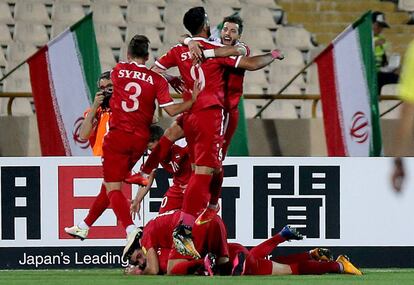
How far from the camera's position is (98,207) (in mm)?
10695

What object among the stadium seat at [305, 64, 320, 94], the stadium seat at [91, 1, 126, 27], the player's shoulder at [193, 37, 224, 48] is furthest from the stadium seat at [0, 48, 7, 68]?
the player's shoulder at [193, 37, 224, 48]

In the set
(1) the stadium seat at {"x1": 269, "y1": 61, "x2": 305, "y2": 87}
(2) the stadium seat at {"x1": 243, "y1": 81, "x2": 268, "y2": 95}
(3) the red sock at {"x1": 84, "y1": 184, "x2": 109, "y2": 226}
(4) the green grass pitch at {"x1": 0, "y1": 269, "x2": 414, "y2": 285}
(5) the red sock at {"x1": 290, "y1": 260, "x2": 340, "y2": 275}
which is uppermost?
(1) the stadium seat at {"x1": 269, "y1": 61, "x2": 305, "y2": 87}

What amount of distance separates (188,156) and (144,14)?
6210 mm

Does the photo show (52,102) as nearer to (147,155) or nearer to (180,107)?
(147,155)

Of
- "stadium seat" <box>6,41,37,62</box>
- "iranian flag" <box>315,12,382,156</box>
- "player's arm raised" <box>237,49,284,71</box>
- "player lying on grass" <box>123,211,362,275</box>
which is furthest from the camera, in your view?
"stadium seat" <box>6,41,37,62</box>

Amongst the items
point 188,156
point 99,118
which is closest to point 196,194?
point 188,156

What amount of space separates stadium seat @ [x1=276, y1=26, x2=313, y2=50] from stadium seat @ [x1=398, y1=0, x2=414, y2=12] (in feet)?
4.47

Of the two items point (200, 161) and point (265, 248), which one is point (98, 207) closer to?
point (200, 161)

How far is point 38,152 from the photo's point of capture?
1388 centimetres

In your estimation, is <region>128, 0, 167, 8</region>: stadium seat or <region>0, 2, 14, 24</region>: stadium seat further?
<region>128, 0, 167, 8</region>: stadium seat

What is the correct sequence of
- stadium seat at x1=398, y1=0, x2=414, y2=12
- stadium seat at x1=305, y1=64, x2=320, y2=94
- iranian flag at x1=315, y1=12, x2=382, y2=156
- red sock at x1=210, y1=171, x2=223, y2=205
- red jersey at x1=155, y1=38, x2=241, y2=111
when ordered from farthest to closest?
stadium seat at x1=398, y1=0, x2=414, y2=12 < stadium seat at x1=305, y1=64, x2=320, y2=94 < iranian flag at x1=315, y1=12, x2=382, y2=156 < red sock at x1=210, y1=171, x2=223, y2=205 < red jersey at x1=155, y1=38, x2=241, y2=111

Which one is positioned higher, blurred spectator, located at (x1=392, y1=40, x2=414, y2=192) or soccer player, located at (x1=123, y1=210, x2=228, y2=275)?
blurred spectator, located at (x1=392, y1=40, x2=414, y2=192)

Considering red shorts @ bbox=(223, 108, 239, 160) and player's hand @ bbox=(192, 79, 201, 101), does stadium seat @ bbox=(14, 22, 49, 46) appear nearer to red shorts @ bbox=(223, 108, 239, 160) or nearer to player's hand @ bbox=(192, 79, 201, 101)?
red shorts @ bbox=(223, 108, 239, 160)

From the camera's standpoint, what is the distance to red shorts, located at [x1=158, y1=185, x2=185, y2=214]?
33.9 feet
